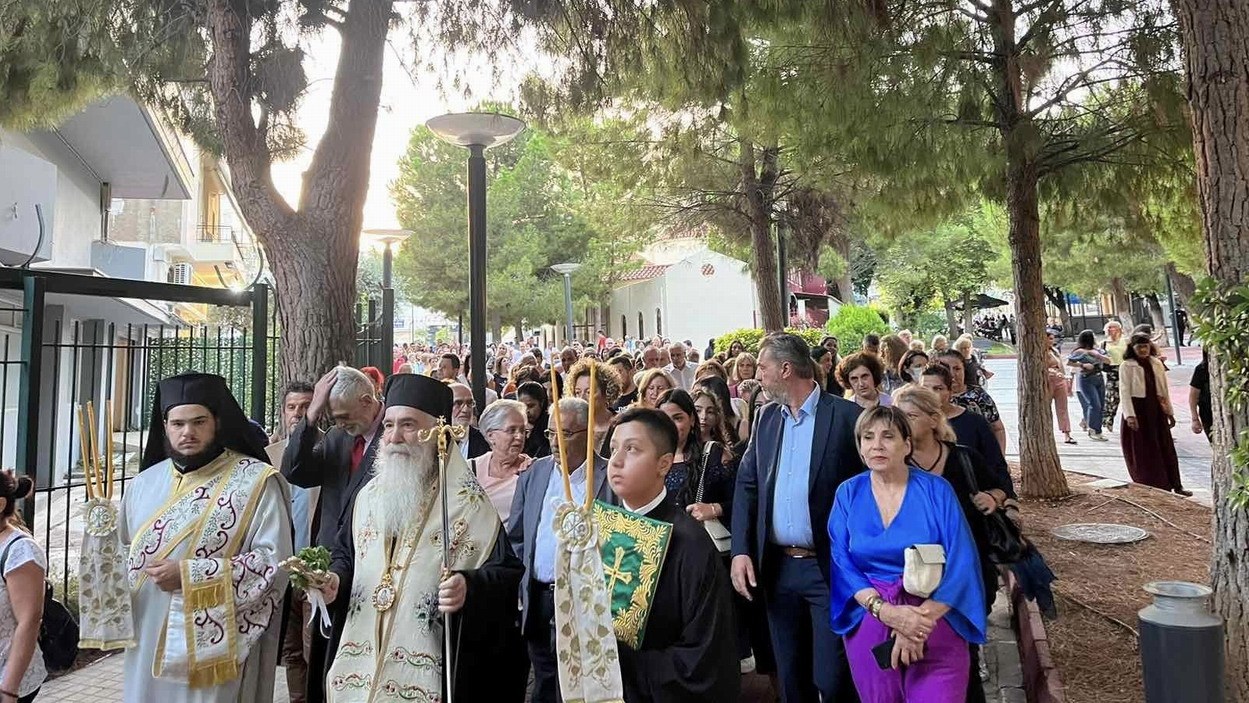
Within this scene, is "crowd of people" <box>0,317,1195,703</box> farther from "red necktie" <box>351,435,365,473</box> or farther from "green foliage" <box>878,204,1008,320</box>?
"green foliage" <box>878,204,1008,320</box>

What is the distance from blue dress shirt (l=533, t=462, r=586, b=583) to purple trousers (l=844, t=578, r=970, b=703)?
131 cm

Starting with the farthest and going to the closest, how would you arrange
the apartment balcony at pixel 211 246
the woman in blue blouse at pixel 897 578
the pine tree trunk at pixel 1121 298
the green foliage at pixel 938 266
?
the green foliage at pixel 938 266 < the pine tree trunk at pixel 1121 298 < the apartment balcony at pixel 211 246 < the woman in blue blouse at pixel 897 578

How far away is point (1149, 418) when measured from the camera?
30.0 ft

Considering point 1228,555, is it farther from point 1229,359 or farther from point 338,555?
point 338,555

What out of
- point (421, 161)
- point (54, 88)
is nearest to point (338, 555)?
point (54, 88)

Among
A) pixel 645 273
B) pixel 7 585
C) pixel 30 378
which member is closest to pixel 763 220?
pixel 30 378

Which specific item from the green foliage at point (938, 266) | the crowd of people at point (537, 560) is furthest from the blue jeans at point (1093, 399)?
the green foliage at point (938, 266)

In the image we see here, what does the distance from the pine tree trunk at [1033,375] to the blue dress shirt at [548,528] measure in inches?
242

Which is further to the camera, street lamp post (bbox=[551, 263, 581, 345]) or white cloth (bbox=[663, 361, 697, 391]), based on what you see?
street lamp post (bbox=[551, 263, 581, 345])

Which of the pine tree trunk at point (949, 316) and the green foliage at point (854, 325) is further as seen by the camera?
the pine tree trunk at point (949, 316)

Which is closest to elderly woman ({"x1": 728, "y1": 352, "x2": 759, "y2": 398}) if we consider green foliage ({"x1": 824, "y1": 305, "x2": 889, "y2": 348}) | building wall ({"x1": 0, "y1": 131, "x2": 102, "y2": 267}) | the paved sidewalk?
the paved sidewalk

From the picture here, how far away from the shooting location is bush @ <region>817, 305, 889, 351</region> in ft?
60.0

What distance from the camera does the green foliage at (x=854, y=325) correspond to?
18.4 m

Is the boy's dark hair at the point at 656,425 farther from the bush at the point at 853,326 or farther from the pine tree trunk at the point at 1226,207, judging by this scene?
the bush at the point at 853,326
